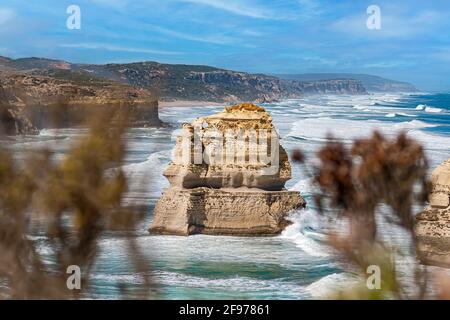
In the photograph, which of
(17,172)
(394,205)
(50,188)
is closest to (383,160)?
(394,205)

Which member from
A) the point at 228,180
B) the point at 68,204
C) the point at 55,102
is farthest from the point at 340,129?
the point at 68,204

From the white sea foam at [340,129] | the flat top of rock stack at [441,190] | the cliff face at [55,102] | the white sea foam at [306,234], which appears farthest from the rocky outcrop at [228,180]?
the white sea foam at [340,129]

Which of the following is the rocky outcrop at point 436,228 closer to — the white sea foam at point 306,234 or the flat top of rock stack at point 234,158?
the white sea foam at point 306,234

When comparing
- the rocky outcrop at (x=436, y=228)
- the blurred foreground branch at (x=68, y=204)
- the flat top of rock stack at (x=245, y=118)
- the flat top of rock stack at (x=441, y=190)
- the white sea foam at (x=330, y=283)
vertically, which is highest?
the flat top of rock stack at (x=245, y=118)

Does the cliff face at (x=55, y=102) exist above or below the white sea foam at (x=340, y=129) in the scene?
above

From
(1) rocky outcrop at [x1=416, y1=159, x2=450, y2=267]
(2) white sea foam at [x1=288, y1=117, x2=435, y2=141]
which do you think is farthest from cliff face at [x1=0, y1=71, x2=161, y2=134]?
(2) white sea foam at [x1=288, y1=117, x2=435, y2=141]
